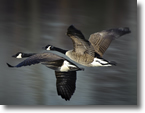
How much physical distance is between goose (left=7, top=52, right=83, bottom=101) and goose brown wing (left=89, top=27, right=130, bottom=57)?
32 centimetres

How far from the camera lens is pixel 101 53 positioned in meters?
3.09

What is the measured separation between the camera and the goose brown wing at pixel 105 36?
3.12 meters

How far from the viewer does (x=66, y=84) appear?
309 centimetres

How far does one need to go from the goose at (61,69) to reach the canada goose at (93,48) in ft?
0.29

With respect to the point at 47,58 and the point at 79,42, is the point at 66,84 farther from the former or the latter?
the point at 79,42

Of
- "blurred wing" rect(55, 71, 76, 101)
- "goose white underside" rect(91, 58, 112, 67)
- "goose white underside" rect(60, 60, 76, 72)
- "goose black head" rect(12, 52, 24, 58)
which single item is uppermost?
"goose black head" rect(12, 52, 24, 58)

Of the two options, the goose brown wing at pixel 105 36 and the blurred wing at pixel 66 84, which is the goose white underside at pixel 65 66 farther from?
the goose brown wing at pixel 105 36

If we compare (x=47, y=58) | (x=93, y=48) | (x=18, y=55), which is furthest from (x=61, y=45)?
(x=18, y=55)

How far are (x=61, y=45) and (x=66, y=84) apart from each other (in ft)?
1.29

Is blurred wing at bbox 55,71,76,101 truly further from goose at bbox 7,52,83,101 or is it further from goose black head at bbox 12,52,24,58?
goose black head at bbox 12,52,24,58

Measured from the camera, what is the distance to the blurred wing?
3.09 m

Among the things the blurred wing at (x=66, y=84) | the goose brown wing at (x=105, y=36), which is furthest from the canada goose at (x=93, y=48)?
the blurred wing at (x=66, y=84)

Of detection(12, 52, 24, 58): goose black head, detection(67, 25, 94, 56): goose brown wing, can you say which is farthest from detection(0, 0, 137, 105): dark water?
detection(67, 25, 94, 56): goose brown wing

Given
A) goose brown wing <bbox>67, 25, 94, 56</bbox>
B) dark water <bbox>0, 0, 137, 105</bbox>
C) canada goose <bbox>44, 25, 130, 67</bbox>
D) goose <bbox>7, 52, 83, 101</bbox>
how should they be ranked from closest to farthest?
goose brown wing <bbox>67, 25, 94, 56</bbox>
canada goose <bbox>44, 25, 130, 67</bbox>
goose <bbox>7, 52, 83, 101</bbox>
dark water <bbox>0, 0, 137, 105</bbox>
